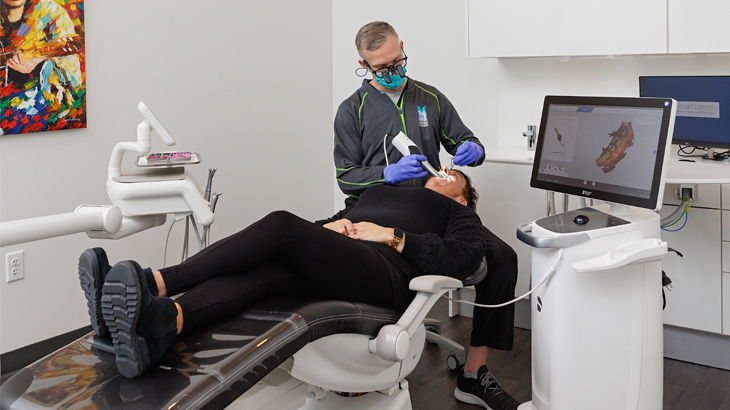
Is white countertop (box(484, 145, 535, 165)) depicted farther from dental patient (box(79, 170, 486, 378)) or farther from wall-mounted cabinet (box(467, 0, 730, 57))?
dental patient (box(79, 170, 486, 378))

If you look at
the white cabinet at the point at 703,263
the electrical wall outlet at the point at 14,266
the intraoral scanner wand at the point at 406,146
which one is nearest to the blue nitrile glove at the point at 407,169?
the intraoral scanner wand at the point at 406,146

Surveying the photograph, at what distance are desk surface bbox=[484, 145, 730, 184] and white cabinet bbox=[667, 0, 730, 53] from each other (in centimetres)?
43

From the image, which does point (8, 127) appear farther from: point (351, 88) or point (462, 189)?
point (351, 88)

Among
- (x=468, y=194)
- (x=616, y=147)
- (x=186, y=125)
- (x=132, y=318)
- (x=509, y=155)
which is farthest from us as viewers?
(x=186, y=125)

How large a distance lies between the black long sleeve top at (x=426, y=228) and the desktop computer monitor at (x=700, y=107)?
3.08 feet

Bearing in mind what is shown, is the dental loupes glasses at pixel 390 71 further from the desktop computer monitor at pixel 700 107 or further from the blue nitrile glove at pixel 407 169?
the desktop computer monitor at pixel 700 107

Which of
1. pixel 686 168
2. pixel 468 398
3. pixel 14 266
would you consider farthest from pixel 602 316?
pixel 14 266

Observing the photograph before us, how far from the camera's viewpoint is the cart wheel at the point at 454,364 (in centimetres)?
248

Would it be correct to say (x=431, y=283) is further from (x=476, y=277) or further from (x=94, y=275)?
(x=94, y=275)

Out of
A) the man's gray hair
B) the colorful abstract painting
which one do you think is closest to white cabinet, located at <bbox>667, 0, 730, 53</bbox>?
the man's gray hair

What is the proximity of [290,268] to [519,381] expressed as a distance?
45.0 inches

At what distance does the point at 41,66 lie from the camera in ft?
8.18

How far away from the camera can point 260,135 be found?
3557mm

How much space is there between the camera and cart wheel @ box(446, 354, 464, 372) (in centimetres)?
248
